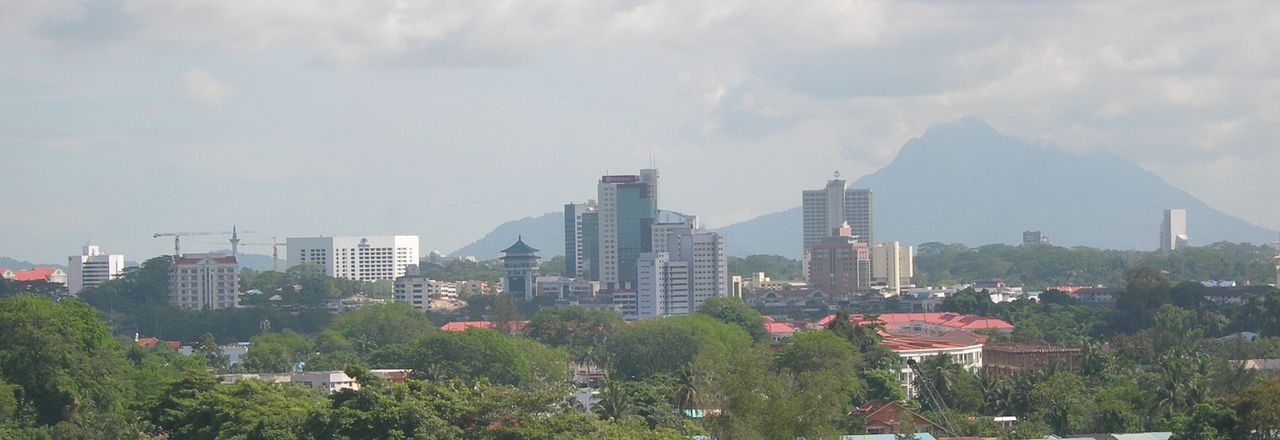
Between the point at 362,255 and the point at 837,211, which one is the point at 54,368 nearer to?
the point at 362,255

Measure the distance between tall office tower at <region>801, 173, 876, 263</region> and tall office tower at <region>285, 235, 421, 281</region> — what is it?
134 ft

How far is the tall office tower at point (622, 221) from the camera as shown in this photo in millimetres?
147625

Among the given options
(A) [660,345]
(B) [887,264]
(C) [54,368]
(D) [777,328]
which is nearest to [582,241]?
(B) [887,264]

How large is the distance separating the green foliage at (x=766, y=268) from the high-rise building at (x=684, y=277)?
137 ft

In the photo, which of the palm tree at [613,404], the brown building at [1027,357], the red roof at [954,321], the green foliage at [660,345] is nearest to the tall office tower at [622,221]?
the red roof at [954,321]

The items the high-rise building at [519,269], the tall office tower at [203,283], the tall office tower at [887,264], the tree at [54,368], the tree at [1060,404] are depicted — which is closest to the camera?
the tree at [1060,404]

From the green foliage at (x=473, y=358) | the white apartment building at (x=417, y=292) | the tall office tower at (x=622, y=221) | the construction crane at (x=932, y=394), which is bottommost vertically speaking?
the construction crane at (x=932, y=394)

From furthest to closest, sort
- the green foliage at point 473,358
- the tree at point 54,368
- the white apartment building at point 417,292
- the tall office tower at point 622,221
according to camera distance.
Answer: the tall office tower at point 622,221 → the white apartment building at point 417,292 → the green foliage at point 473,358 → the tree at point 54,368

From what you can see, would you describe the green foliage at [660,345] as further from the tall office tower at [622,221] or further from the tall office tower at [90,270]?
the tall office tower at [90,270]

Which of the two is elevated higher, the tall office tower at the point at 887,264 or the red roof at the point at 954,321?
the tall office tower at the point at 887,264

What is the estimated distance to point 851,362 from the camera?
53656 millimetres

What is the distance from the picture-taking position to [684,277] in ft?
410

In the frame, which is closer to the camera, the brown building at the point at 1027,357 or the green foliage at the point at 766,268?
the brown building at the point at 1027,357

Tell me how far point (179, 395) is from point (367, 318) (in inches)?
2048
